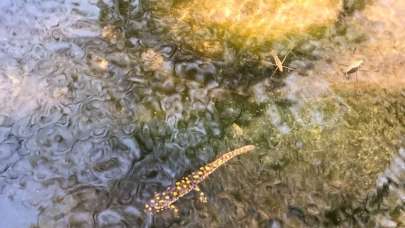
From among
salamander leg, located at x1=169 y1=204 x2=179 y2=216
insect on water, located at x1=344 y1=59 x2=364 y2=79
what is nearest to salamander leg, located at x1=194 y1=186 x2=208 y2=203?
salamander leg, located at x1=169 y1=204 x2=179 y2=216

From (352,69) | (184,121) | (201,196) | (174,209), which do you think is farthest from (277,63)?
(174,209)

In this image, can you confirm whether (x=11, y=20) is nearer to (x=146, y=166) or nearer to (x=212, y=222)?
(x=146, y=166)

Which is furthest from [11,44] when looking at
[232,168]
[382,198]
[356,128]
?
[382,198]

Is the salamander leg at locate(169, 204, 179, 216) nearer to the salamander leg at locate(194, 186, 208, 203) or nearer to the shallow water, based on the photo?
the shallow water

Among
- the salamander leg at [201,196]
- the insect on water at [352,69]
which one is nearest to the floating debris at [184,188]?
the salamander leg at [201,196]

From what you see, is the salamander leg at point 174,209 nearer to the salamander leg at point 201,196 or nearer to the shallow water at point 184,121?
the shallow water at point 184,121

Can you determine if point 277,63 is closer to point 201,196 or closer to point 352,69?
point 352,69
